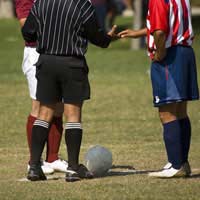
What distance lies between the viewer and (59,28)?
9211mm

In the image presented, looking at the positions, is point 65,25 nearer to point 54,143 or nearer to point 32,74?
point 32,74

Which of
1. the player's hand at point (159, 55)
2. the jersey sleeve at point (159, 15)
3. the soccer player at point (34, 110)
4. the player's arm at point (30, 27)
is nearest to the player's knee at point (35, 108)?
the soccer player at point (34, 110)

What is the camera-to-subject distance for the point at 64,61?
9227 millimetres

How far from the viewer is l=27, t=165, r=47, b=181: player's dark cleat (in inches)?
364

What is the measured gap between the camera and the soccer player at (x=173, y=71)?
9102 mm

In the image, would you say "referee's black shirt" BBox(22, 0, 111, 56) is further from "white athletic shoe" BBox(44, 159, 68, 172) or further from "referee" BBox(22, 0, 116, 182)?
"white athletic shoe" BBox(44, 159, 68, 172)

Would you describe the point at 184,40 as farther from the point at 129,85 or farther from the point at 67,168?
the point at 129,85

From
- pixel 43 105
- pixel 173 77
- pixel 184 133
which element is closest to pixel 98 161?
pixel 43 105

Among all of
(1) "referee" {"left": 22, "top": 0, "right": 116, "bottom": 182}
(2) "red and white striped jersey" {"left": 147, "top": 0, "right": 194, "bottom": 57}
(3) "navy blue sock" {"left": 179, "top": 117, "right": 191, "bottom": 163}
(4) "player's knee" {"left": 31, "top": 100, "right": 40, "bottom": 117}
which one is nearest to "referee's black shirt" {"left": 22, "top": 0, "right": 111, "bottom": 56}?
(1) "referee" {"left": 22, "top": 0, "right": 116, "bottom": 182}

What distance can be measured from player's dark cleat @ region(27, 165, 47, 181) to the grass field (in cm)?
12

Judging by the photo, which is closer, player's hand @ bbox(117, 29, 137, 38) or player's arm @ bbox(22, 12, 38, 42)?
player's arm @ bbox(22, 12, 38, 42)

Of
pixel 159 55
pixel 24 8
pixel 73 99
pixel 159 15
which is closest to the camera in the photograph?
pixel 159 15

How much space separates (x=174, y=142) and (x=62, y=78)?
1.22 m

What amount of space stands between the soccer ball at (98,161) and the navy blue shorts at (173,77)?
0.78 meters
